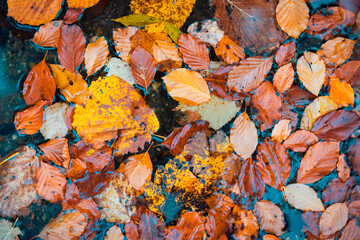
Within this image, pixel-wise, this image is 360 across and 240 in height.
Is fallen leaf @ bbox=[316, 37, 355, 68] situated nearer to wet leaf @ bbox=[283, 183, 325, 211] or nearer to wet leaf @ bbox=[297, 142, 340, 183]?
wet leaf @ bbox=[297, 142, 340, 183]

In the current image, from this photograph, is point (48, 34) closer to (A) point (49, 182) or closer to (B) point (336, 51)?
Answer: (A) point (49, 182)

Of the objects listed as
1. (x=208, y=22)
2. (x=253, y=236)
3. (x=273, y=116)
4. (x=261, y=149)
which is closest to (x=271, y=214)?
(x=253, y=236)

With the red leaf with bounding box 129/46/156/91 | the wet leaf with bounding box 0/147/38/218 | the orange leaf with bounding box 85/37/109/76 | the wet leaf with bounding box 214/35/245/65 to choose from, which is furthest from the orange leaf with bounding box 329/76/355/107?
the wet leaf with bounding box 0/147/38/218

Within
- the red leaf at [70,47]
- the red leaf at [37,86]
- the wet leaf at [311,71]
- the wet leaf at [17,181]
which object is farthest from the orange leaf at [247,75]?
the wet leaf at [17,181]

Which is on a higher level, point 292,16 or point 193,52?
point 292,16

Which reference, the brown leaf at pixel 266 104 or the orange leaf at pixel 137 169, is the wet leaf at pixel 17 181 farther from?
the brown leaf at pixel 266 104

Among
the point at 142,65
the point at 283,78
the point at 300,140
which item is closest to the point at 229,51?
the point at 283,78
